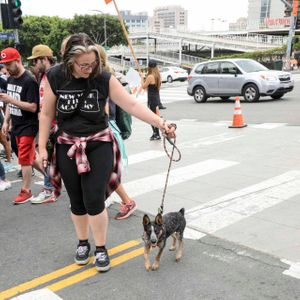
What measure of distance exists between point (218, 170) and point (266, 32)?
70.5 metres

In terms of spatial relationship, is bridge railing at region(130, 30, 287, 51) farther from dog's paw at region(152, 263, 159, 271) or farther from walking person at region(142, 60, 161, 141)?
dog's paw at region(152, 263, 159, 271)

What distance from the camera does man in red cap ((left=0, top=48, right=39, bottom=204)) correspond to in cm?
516

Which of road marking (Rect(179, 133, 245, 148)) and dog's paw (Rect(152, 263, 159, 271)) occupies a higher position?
dog's paw (Rect(152, 263, 159, 271))

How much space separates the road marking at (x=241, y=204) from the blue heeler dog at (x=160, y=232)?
0.66m

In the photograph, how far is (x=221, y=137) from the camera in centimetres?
929

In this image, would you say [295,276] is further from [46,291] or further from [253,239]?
[46,291]

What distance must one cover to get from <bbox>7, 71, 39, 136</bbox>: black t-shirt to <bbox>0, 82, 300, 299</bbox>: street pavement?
A: 989mm

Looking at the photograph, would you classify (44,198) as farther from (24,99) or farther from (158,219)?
(158,219)

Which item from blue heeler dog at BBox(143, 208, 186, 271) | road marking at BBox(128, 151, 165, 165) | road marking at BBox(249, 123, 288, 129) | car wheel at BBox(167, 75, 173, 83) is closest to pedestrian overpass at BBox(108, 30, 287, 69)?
car wheel at BBox(167, 75, 173, 83)

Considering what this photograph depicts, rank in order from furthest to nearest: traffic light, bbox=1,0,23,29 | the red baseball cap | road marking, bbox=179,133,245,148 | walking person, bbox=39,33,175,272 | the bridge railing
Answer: the bridge railing, traffic light, bbox=1,0,23,29, road marking, bbox=179,133,245,148, the red baseball cap, walking person, bbox=39,33,175,272

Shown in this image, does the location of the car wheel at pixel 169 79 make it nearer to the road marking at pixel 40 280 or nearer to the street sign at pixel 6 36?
the street sign at pixel 6 36

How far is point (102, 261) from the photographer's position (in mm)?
3525

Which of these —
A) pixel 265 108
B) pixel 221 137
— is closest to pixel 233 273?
pixel 221 137

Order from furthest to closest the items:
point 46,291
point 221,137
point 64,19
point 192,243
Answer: point 64,19
point 221,137
point 192,243
point 46,291
